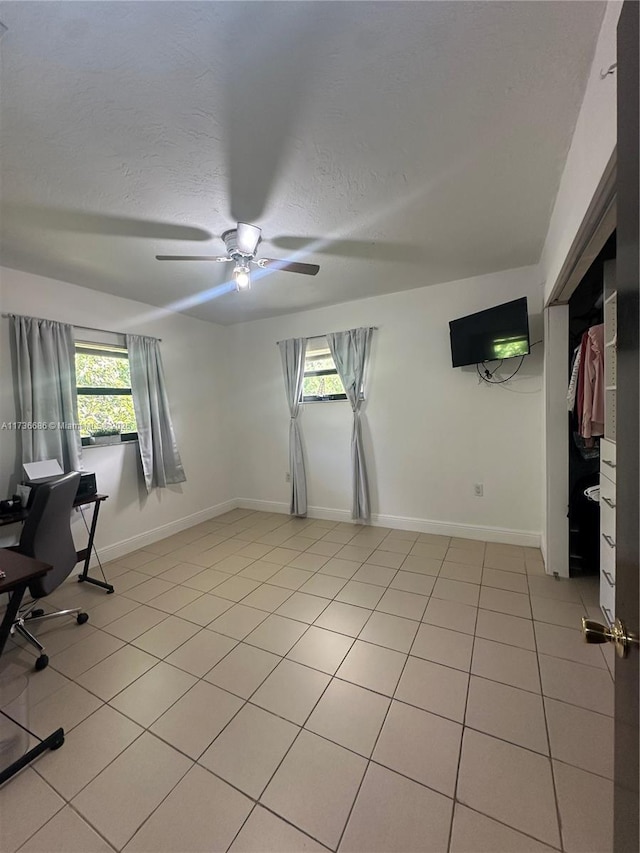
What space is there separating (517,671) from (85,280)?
407cm

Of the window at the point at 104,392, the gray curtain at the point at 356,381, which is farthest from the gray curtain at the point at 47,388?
the gray curtain at the point at 356,381

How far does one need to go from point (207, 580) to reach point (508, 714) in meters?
2.15

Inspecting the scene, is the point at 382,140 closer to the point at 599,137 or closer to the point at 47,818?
the point at 599,137

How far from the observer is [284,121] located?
1.32m

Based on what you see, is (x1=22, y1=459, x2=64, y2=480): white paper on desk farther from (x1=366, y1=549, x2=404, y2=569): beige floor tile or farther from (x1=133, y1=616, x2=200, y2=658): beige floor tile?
(x1=366, y1=549, x2=404, y2=569): beige floor tile

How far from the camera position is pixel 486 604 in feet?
7.18

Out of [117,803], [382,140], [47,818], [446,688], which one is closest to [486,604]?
[446,688]

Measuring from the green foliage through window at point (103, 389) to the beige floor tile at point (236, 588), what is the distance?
185 cm

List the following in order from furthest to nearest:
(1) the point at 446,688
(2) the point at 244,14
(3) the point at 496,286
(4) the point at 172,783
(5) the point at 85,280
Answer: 1. (3) the point at 496,286
2. (5) the point at 85,280
3. (1) the point at 446,688
4. (4) the point at 172,783
5. (2) the point at 244,14

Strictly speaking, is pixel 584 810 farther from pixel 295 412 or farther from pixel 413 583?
pixel 295 412

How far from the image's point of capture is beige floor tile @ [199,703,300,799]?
1.21 meters

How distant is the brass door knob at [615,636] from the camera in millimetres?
601

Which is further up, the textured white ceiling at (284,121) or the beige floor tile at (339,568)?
the textured white ceiling at (284,121)

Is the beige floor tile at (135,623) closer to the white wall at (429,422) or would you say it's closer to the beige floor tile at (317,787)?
the beige floor tile at (317,787)
